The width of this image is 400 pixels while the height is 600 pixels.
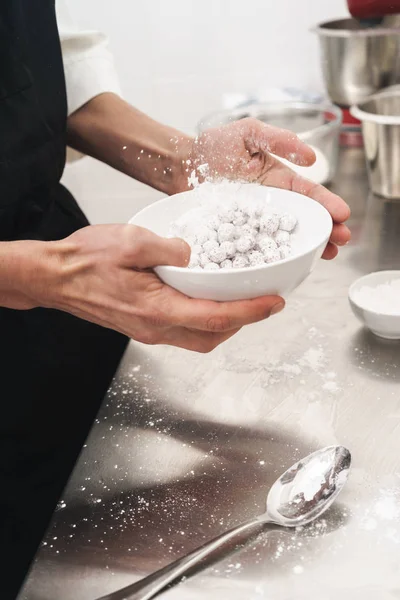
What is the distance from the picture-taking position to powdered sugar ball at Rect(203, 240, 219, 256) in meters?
0.85

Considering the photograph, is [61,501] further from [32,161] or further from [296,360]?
[32,161]

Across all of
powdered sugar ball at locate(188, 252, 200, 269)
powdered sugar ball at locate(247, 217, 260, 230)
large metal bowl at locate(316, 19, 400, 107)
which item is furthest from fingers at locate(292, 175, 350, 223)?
large metal bowl at locate(316, 19, 400, 107)

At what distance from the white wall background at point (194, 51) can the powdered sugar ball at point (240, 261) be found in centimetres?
113

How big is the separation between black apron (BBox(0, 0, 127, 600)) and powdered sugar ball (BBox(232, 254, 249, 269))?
1.35ft

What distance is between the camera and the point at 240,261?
82cm

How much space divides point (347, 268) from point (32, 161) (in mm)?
563

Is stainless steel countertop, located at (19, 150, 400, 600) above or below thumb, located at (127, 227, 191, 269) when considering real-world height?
below

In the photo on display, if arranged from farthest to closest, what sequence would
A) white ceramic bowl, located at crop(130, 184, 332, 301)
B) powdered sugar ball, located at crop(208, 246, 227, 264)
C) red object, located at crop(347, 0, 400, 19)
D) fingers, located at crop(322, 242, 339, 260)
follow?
red object, located at crop(347, 0, 400, 19)
fingers, located at crop(322, 242, 339, 260)
powdered sugar ball, located at crop(208, 246, 227, 264)
white ceramic bowl, located at crop(130, 184, 332, 301)

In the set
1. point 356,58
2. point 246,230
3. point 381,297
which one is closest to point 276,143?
point 246,230

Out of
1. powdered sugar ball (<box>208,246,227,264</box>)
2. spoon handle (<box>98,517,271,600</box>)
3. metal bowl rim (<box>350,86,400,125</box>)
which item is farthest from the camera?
metal bowl rim (<box>350,86,400,125</box>)

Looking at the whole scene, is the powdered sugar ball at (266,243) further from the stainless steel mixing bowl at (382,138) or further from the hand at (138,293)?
the stainless steel mixing bowl at (382,138)

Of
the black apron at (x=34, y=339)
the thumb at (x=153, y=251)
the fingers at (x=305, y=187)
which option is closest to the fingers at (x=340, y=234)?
the fingers at (x=305, y=187)

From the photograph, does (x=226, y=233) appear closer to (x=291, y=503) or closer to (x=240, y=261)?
(x=240, y=261)

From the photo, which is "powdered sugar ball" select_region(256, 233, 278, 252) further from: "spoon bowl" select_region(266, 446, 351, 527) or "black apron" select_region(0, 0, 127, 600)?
"black apron" select_region(0, 0, 127, 600)
